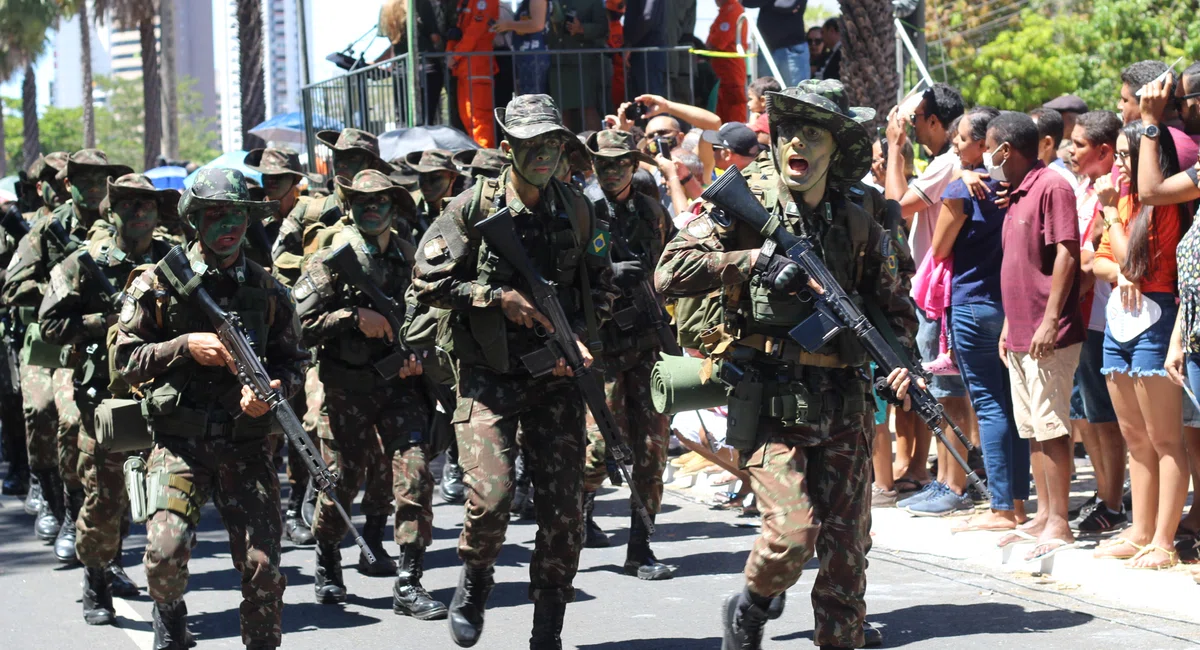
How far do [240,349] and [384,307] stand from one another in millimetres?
1718

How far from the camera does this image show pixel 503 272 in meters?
5.97

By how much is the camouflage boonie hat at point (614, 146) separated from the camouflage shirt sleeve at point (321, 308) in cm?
153

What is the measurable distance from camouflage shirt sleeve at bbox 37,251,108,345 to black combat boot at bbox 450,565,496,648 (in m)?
2.79

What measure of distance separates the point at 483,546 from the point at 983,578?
8.99 feet

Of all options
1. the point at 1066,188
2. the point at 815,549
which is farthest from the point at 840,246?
the point at 1066,188

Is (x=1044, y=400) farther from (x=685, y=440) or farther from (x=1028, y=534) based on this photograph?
(x=685, y=440)

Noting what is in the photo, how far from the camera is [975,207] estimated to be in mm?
7762

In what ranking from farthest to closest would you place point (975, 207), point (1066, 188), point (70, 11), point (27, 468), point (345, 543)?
1. point (70, 11)
2. point (27, 468)
3. point (345, 543)
4. point (975, 207)
5. point (1066, 188)

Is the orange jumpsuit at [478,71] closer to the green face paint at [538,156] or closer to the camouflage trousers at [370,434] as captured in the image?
the camouflage trousers at [370,434]

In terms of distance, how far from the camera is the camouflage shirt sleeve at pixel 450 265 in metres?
5.90

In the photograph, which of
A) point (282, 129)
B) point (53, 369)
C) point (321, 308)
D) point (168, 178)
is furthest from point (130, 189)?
point (282, 129)

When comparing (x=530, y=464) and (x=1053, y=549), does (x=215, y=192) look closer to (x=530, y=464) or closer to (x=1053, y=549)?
(x=530, y=464)

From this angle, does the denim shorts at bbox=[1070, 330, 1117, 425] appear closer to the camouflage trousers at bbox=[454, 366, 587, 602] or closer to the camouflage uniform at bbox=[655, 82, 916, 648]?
the camouflage uniform at bbox=[655, 82, 916, 648]

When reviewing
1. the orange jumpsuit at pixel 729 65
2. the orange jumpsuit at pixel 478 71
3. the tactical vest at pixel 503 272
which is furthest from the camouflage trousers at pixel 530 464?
the orange jumpsuit at pixel 729 65
